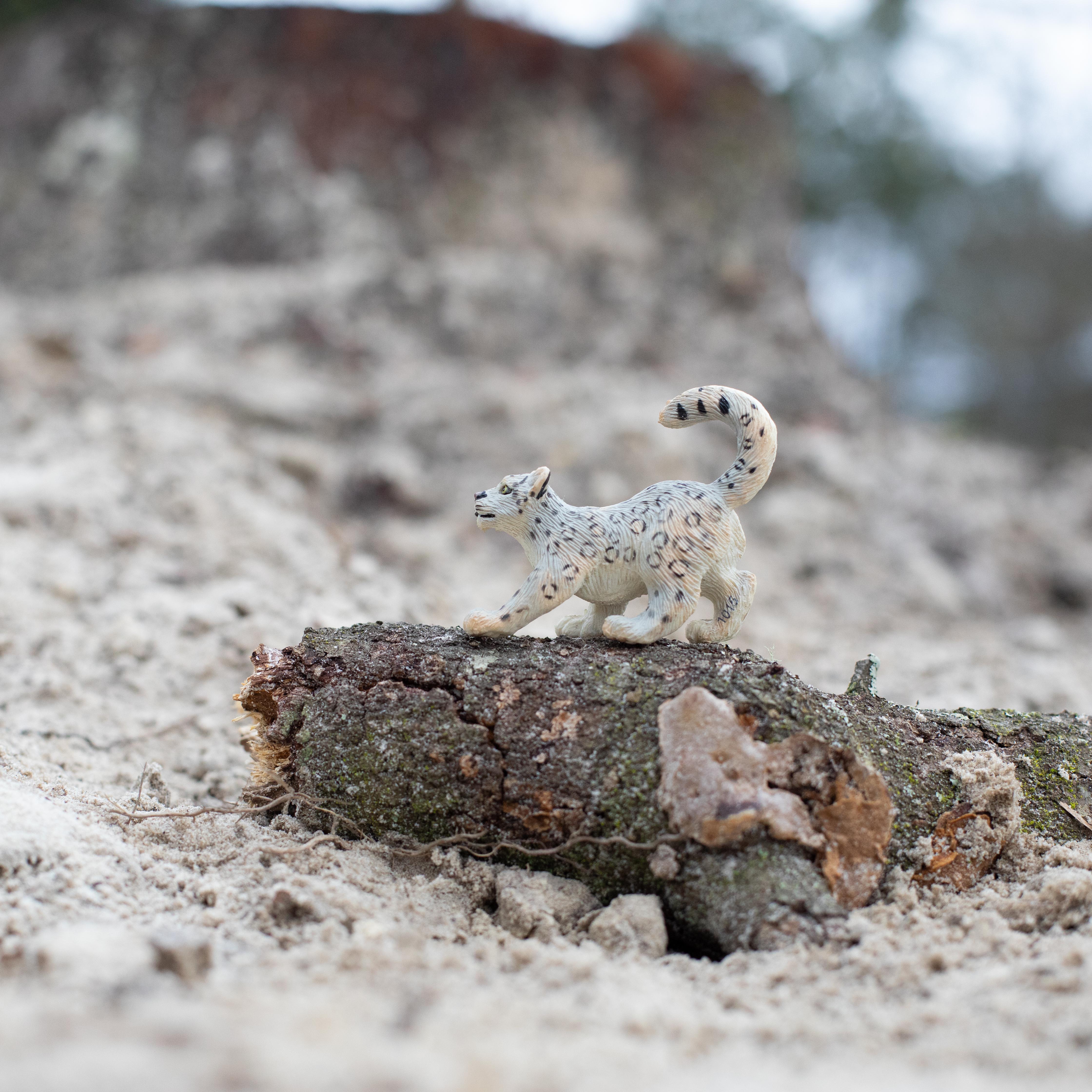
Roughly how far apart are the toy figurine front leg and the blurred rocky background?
161cm

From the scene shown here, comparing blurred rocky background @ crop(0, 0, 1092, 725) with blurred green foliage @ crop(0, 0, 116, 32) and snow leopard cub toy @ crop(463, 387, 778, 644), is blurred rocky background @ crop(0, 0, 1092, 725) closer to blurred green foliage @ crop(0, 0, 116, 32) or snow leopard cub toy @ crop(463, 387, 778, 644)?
blurred green foliage @ crop(0, 0, 116, 32)

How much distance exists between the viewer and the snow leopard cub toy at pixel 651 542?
7.97 ft

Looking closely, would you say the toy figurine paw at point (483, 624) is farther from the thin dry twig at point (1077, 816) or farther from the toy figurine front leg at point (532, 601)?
the thin dry twig at point (1077, 816)

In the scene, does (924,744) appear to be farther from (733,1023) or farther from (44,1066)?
(44,1066)

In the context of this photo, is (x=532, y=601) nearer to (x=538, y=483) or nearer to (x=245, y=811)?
(x=538, y=483)

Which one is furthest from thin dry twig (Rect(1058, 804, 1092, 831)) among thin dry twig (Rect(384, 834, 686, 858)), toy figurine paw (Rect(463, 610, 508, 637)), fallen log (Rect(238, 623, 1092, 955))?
toy figurine paw (Rect(463, 610, 508, 637))

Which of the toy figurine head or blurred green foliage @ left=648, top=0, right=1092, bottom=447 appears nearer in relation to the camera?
the toy figurine head

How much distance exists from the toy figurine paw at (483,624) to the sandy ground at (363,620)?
1.85ft

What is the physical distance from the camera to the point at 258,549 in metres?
4.49

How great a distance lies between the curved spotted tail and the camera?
2.49 metres

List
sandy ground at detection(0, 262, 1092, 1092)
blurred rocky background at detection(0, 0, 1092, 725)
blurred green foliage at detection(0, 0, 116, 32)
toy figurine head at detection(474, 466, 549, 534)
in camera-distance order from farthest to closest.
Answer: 1. blurred green foliage at detection(0, 0, 116, 32)
2. blurred rocky background at detection(0, 0, 1092, 725)
3. toy figurine head at detection(474, 466, 549, 534)
4. sandy ground at detection(0, 262, 1092, 1092)

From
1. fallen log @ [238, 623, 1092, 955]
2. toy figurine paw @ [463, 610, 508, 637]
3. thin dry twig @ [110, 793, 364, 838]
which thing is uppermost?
toy figurine paw @ [463, 610, 508, 637]

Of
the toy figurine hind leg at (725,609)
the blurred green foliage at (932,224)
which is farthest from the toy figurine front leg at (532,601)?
the blurred green foliage at (932,224)

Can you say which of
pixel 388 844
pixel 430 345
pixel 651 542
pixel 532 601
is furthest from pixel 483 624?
pixel 430 345
